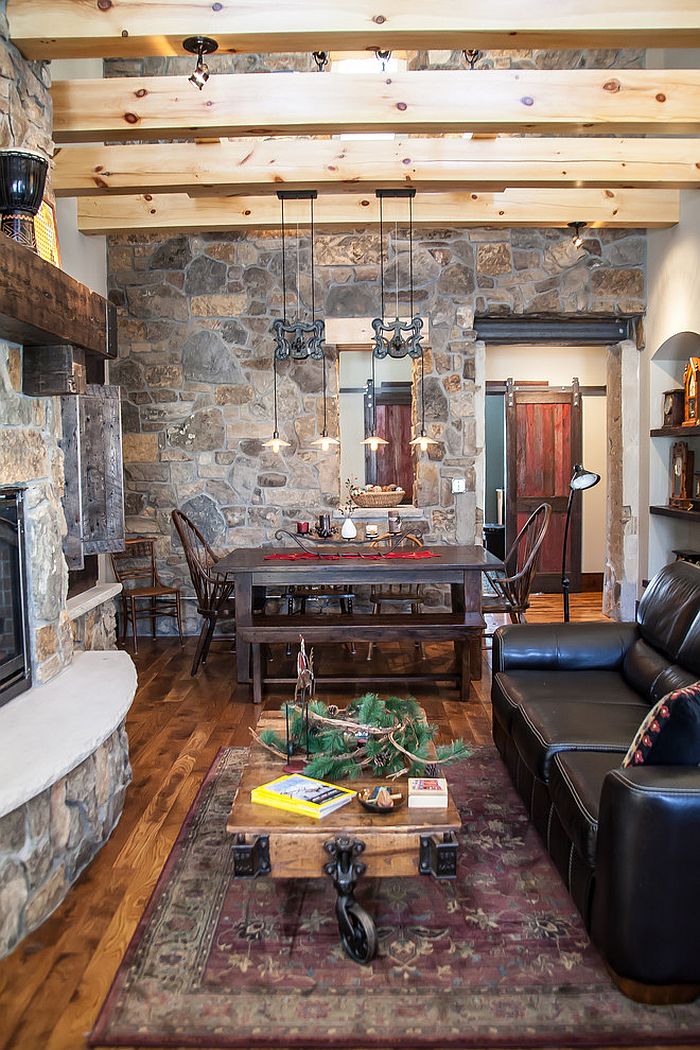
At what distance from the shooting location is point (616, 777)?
208 centimetres

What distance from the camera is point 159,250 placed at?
6.56 meters

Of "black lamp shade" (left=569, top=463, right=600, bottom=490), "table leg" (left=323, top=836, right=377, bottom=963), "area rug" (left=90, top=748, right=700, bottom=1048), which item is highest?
"black lamp shade" (left=569, top=463, right=600, bottom=490)

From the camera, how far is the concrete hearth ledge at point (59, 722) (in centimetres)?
238

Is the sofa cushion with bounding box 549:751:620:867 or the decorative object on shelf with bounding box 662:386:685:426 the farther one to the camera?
the decorative object on shelf with bounding box 662:386:685:426

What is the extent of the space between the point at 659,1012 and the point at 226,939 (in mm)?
1140

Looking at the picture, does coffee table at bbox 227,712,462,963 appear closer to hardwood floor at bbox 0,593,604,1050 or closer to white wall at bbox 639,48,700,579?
hardwood floor at bbox 0,593,604,1050

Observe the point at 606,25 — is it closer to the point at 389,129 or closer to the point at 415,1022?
the point at 389,129

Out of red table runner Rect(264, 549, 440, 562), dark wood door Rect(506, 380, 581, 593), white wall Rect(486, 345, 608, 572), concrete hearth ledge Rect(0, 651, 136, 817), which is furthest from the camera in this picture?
white wall Rect(486, 345, 608, 572)

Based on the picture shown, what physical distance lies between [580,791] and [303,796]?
0.78 m

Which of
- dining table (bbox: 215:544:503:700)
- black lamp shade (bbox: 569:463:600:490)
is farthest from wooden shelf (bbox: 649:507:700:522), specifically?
dining table (bbox: 215:544:503:700)

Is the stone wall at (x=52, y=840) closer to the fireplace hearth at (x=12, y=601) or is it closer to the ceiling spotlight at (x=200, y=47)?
the fireplace hearth at (x=12, y=601)

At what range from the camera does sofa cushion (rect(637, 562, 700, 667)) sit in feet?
10.6

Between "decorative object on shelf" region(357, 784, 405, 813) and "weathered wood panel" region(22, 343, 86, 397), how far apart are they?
183 cm

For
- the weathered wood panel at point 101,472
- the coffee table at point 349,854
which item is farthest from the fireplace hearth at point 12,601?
the coffee table at point 349,854
